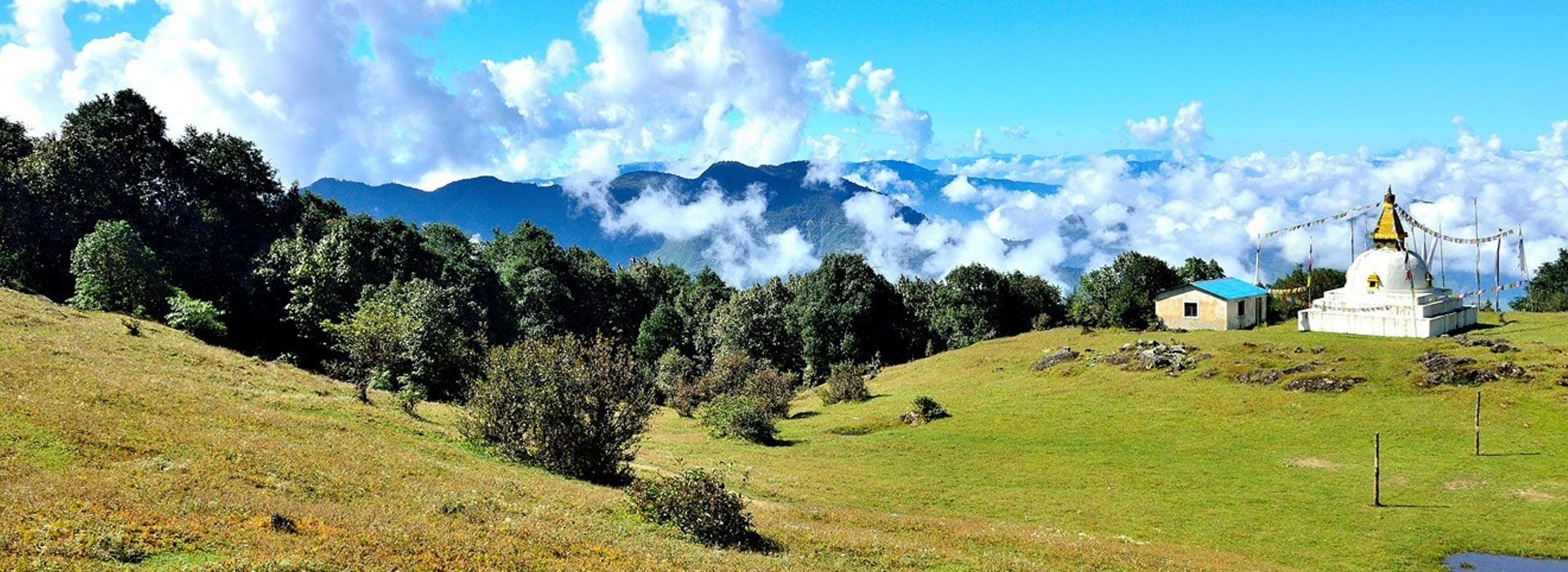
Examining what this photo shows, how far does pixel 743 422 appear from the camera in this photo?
5028cm

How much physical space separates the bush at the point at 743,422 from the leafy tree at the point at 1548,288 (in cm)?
Result: 10289

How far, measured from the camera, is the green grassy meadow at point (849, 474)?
51.8 ft

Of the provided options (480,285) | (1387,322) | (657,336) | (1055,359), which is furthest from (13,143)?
(1387,322)

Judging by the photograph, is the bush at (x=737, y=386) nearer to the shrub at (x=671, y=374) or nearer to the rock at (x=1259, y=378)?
the shrub at (x=671, y=374)

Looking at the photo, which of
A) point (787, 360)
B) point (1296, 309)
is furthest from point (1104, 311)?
point (787, 360)

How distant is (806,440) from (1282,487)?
25.5 metres

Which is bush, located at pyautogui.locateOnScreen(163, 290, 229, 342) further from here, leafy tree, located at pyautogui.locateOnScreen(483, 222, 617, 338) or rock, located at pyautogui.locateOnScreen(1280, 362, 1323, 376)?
rock, located at pyautogui.locateOnScreen(1280, 362, 1323, 376)

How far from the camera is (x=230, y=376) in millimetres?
36688

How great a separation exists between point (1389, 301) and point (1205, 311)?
13.9 meters

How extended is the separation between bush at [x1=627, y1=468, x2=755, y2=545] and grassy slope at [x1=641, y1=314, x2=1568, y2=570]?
693 cm

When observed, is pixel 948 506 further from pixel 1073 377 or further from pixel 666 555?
pixel 1073 377

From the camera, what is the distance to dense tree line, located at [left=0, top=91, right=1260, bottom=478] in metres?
44.4

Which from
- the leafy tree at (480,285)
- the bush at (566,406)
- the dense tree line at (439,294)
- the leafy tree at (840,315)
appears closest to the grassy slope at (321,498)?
the bush at (566,406)

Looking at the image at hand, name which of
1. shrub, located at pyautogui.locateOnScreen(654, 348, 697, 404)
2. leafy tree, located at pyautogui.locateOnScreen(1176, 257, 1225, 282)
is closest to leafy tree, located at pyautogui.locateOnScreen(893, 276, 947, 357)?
shrub, located at pyautogui.locateOnScreen(654, 348, 697, 404)
